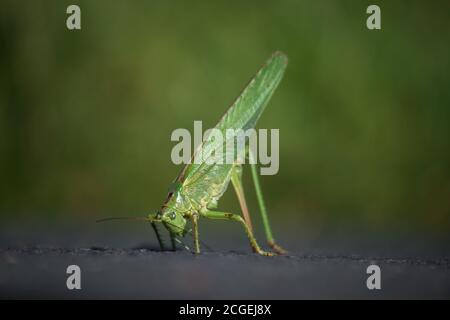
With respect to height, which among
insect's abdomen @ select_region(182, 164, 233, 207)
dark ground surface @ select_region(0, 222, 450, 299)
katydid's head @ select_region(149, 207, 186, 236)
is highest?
insect's abdomen @ select_region(182, 164, 233, 207)

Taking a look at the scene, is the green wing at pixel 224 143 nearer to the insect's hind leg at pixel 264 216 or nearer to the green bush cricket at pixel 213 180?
the green bush cricket at pixel 213 180

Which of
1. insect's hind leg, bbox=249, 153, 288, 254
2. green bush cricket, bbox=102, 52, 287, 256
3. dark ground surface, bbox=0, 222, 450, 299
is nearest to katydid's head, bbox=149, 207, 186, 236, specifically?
green bush cricket, bbox=102, 52, 287, 256

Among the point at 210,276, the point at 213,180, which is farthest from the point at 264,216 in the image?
the point at 210,276

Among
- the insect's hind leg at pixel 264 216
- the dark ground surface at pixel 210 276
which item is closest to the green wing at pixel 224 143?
the insect's hind leg at pixel 264 216

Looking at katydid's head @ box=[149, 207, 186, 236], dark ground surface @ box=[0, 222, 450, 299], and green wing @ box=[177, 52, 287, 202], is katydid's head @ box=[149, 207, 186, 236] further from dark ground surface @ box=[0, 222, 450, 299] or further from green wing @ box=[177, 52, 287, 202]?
dark ground surface @ box=[0, 222, 450, 299]

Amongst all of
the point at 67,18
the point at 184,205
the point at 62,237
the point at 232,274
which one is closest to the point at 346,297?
the point at 232,274

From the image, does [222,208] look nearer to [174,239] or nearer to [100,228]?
[100,228]

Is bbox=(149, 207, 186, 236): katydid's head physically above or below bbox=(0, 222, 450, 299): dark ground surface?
above
